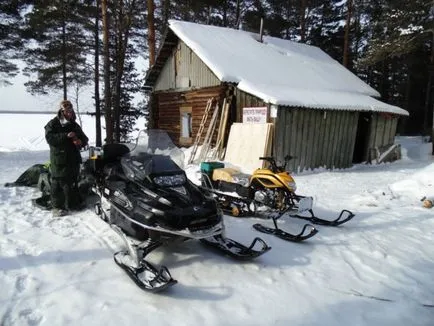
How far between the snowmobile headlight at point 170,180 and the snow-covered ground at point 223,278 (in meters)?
0.78

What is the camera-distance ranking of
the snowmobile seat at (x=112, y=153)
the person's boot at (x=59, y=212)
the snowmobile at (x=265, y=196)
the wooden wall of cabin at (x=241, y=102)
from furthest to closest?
the wooden wall of cabin at (x=241, y=102) → the snowmobile at (x=265, y=196) → the person's boot at (x=59, y=212) → the snowmobile seat at (x=112, y=153)

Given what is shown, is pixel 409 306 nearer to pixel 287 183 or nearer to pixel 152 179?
pixel 287 183

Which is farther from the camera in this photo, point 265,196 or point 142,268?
point 265,196

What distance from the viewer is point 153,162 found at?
153 inches

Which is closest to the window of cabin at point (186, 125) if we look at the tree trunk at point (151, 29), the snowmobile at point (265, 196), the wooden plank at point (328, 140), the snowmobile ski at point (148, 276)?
the tree trunk at point (151, 29)

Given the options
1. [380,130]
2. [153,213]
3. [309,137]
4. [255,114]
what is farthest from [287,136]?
[153,213]

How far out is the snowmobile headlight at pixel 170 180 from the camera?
3756 millimetres

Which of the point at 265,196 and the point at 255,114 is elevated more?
the point at 255,114

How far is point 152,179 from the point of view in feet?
12.3

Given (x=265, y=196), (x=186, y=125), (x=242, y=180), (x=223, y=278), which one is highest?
(x=186, y=125)

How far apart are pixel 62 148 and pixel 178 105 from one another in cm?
953

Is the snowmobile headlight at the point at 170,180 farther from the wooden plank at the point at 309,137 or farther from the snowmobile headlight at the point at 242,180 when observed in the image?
the wooden plank at the point at 309,137

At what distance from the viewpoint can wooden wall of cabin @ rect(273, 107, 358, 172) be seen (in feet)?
33.1

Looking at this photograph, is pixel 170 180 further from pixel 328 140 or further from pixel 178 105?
pixel 178 105
